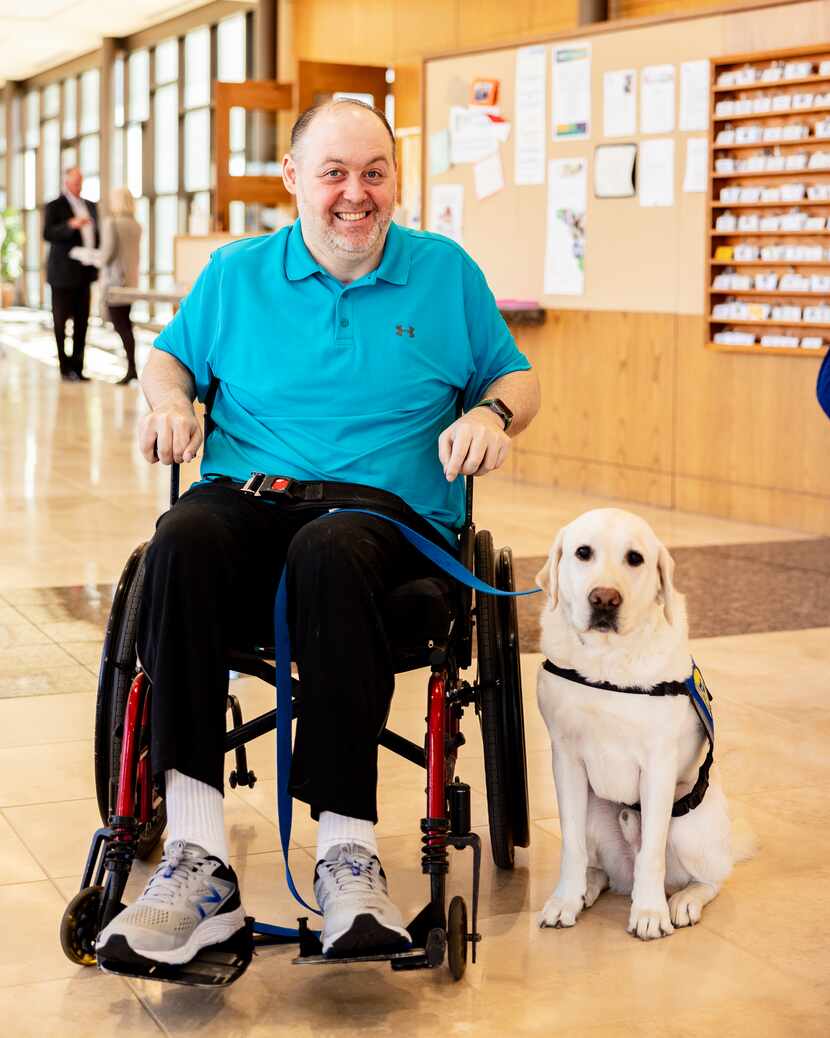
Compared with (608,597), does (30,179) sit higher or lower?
higher

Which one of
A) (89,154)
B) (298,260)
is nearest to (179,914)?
(298,260)

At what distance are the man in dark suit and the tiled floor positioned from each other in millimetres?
7030

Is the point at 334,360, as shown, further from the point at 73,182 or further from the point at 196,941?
the point at 73,182

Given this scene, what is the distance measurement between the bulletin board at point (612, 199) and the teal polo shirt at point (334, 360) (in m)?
3.67

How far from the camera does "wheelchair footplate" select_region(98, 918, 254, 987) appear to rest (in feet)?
5.83

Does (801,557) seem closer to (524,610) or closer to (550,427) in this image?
(524,610)

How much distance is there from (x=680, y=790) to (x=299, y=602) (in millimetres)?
645

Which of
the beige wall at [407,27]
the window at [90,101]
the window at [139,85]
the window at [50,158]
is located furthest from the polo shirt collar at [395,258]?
the window at [50,158]

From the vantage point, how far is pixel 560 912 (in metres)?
2.18

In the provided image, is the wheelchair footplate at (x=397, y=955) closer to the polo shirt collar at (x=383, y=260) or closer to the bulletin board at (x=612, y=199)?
the polo shirt collar at (x=383, y=260)

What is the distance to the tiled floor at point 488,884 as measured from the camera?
1.91 m

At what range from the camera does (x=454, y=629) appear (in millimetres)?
2139

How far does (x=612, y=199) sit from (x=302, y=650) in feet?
15.5

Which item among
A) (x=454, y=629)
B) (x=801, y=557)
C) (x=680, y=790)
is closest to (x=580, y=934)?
(x=680, y=790)
